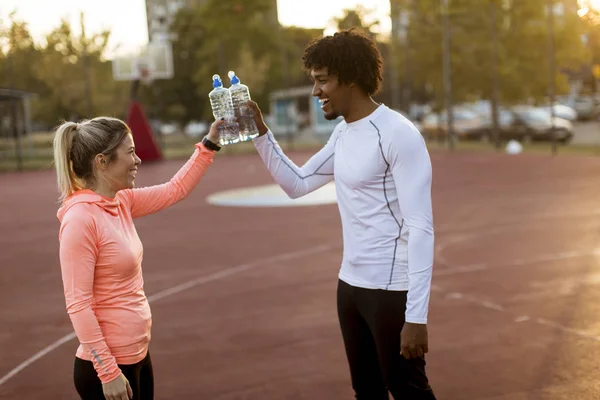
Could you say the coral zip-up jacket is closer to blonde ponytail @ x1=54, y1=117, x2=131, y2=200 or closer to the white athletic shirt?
blonde ponytail @ x1=54, y1=117, x2=131, y2=200

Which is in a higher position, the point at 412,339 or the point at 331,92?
the point at 331,92

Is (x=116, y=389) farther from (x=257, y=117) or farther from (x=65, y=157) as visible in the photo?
(x=257, y=117)

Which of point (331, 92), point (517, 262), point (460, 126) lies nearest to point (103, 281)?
point (331, 92)

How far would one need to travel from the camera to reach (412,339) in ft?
10.7

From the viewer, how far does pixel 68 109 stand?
42656 mm

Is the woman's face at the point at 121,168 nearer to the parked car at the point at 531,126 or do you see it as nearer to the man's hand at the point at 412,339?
the man's hand at the point at 412,339

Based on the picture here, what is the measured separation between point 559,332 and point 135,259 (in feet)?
14.3

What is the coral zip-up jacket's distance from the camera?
299 centimetres

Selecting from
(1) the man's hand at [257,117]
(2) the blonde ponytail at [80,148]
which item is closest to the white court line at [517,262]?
(1) the man's hand at [257,117]

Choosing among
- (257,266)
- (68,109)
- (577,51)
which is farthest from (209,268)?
(68,109)

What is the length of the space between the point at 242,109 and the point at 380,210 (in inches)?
34.3

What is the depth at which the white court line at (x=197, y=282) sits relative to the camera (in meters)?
6.40

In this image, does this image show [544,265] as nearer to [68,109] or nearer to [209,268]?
[209,268]

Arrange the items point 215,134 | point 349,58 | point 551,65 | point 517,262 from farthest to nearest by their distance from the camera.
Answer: point 551,65, point 517,262, point 215,134, point 349,58
